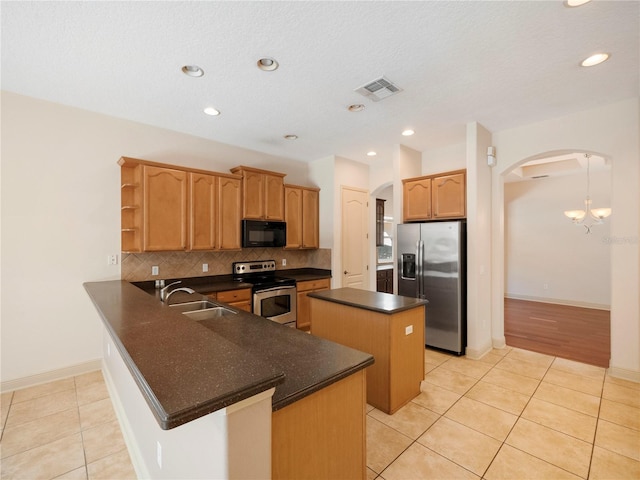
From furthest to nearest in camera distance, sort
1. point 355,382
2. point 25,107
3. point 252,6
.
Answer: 1. point 25,107
2. point 252,6
3. point 355,382

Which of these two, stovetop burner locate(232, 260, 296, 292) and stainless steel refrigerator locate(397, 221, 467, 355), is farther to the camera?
stovetop burner locate(232, 260, 296, 292)

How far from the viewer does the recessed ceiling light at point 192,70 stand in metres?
2.39

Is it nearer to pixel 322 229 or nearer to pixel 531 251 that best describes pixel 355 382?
pixel 322 229

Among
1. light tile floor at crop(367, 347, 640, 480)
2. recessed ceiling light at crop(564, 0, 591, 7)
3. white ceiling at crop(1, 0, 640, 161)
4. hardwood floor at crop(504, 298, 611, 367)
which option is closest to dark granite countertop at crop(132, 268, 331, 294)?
white ceiling at crop(1, 0, 640, 161)

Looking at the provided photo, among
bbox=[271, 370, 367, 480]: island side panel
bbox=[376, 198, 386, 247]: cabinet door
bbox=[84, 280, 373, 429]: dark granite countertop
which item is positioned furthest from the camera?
bbox=[376, 198, 386, 247]: cabinet door

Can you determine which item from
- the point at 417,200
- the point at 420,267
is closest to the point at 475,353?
the point at 420,267

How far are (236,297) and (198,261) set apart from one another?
0.80 m

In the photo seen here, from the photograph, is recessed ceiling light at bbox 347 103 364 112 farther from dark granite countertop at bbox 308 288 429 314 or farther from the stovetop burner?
the stovetop burner

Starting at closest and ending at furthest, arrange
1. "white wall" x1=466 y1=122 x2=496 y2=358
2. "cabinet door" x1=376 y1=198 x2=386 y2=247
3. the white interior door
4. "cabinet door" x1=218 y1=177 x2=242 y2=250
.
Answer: "white wall" x1=466 y1=122 x2=496 y2=358 < "cabinet door" x1=218 y1=177 x2=242 y2=250 < the white interior door < "cabinet door" x1=376 y1=198 x2=386 y2=247

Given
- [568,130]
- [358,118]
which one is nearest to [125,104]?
[358,118]

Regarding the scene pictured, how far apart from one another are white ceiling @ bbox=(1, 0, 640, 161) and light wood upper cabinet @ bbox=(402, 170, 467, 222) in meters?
0.78

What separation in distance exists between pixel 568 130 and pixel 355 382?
3851mm

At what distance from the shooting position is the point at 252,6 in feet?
5.86

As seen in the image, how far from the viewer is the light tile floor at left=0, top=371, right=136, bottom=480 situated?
185 cm
